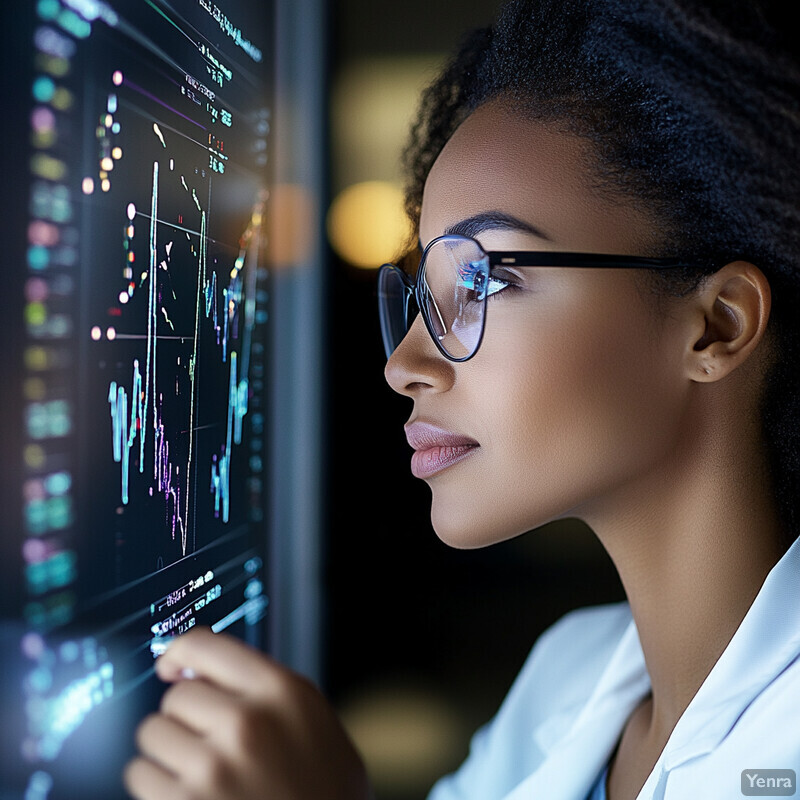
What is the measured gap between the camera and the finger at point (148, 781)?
1.78ft

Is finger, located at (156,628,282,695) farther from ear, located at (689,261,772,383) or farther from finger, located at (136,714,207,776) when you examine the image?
Result: ear, located at (689,261,772,383)

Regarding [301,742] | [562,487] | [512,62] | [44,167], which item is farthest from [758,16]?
[301,742]

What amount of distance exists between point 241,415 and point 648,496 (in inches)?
16.1

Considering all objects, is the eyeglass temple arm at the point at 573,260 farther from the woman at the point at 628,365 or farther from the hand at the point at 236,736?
the hand at the point at 236,736

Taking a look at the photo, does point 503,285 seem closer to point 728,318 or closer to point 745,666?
point 728,318

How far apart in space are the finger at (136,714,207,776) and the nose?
34 cm

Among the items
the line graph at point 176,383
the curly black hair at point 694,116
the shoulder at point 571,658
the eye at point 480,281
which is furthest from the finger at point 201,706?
the shoulder at point 571,658

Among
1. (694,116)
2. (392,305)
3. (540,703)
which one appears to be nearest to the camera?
(694,116)

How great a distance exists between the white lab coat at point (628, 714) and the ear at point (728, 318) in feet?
0.61

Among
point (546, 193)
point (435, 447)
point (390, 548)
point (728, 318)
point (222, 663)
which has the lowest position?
point (390, 548)

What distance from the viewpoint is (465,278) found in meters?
0.69

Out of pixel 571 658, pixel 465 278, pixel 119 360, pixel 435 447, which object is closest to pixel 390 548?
pixel 571 658

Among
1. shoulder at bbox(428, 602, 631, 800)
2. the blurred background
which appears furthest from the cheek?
the blurred background

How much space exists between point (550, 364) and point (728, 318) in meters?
0.17
